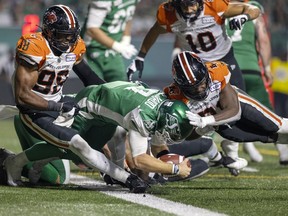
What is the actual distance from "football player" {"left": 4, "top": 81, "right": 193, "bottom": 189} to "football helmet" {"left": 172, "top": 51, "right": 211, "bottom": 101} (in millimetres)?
152

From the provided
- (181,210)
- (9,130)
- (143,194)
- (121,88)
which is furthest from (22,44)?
(9,130)

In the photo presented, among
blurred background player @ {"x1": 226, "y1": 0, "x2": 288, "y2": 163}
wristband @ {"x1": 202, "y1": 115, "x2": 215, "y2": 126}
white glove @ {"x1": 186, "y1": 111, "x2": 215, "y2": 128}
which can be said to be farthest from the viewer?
blurred background player @ {"x1": 226, "y1": 0, "x2": 288, "y2": 163}

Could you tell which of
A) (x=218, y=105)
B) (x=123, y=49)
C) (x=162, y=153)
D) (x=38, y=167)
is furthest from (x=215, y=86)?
(x=123, y=49)

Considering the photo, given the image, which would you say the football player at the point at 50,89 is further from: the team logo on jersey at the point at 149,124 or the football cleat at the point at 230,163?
the football cleat at the point at 230,163

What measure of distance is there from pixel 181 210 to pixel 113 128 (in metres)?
1.29

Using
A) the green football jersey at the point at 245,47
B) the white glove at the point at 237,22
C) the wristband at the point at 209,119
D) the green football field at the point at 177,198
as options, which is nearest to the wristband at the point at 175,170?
the green football field at the point at 177,198

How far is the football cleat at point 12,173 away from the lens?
5641 mm

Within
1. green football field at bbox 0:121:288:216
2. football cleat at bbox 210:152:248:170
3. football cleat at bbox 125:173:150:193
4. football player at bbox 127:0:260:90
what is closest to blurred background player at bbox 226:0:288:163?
football player at bbox 127:0:260:90

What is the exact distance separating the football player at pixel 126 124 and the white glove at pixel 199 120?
0.10ft

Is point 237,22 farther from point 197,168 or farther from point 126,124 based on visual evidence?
point 126,124

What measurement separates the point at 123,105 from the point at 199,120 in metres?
0.45

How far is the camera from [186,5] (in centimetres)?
624

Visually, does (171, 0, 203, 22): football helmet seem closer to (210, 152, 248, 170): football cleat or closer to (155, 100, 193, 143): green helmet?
(210, 152, 248, 170): football cleat

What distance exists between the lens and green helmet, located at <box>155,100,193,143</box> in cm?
497
